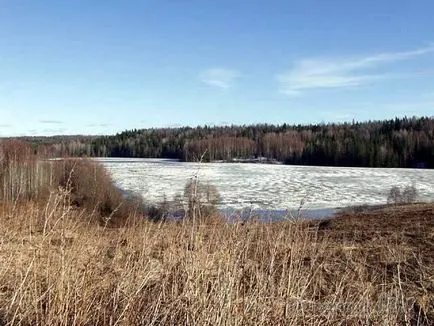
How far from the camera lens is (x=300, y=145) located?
109 meters

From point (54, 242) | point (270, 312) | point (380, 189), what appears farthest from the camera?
point (380, 189)

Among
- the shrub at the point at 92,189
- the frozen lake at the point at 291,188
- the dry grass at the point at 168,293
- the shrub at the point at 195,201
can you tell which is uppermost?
the shrub at the point at 195,201

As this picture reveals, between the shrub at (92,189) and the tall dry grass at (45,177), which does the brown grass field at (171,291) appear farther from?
the tall dry grass at (45,177)

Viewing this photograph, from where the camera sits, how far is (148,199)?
40.0m

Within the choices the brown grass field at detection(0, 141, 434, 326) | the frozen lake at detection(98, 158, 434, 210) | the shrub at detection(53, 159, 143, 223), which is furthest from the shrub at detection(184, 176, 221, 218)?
the shrub at detection(53, 159, 143, 223)

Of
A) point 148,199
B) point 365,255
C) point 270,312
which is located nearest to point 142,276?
point 270,312

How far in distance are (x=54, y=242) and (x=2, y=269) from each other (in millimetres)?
837

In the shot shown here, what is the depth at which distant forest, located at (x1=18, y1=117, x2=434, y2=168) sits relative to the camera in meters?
84.7

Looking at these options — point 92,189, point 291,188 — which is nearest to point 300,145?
point 291,188

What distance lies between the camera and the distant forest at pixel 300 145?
8469cm

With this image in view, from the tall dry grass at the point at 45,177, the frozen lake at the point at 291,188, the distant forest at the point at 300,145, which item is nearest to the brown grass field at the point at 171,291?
the frozen lake at the point at 291,188

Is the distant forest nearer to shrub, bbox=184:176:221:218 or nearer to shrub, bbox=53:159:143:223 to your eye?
shrub, bbox=53:159:143:223

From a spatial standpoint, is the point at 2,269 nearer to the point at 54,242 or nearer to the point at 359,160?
the point at 54,242

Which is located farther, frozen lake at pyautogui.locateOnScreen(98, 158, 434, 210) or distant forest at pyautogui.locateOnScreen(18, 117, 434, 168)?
distant forest at pyautogui.locateOnScreen(18, 117, 434, 168)
